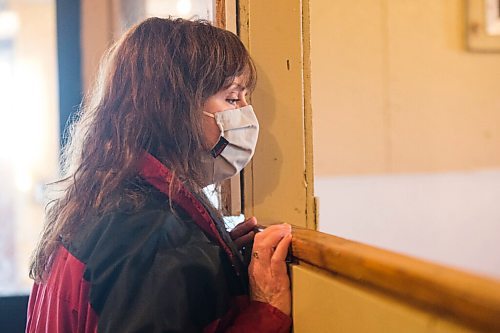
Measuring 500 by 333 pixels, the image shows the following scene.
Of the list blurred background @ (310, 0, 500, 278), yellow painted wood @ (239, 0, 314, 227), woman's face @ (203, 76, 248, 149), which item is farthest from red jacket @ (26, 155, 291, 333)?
blurred background @ (310, 0, 500, 278)

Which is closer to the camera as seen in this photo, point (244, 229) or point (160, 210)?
point (160, 210)

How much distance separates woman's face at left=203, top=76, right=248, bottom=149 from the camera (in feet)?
3.10

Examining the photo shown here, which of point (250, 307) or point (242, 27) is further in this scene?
point (242, 27)

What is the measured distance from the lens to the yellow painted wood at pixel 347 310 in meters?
0.46

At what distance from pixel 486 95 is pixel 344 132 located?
0.54 meters

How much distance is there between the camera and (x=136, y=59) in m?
0.93

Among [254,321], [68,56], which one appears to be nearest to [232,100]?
[254,321]

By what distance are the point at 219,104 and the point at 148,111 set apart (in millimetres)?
116

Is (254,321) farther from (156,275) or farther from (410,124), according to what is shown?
(410,124)

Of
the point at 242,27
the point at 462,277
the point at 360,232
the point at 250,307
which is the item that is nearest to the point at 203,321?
the point at 250,307

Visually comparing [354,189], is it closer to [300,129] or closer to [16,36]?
[300,129]

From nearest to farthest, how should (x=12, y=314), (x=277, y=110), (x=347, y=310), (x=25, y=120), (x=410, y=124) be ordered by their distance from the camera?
(x=347, y=310), (x=277, y=110), (x=12, y=314), (x=410, y=124), (x=25, y=120)

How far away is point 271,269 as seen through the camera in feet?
2.53

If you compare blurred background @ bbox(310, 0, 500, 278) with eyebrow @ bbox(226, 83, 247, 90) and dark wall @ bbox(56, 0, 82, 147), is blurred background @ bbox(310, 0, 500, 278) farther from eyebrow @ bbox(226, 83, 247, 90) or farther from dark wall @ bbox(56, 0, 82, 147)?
eyebrow @ bbox(226, 83, 247, 90)
